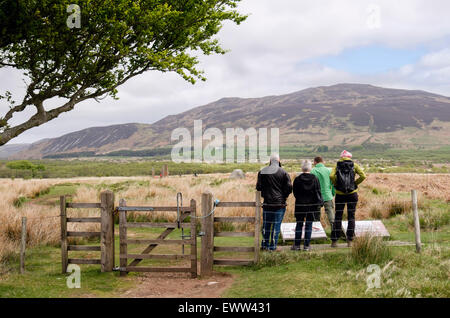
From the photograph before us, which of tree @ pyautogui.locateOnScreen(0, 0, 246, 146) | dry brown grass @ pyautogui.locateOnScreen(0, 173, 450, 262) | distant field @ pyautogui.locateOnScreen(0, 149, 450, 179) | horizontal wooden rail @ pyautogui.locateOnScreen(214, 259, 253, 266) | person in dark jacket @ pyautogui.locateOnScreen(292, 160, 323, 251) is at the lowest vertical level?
distant field @ pyautogui.locateOnScreen(0, 149, 450, 179)

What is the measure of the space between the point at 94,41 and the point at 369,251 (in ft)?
30.5

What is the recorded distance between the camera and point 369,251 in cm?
819

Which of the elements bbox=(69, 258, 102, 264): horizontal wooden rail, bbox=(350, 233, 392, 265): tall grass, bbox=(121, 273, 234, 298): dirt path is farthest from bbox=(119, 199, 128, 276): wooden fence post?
bbox=(350, 233, 392, 265): tall grass

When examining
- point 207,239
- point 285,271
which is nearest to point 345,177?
point 285,271

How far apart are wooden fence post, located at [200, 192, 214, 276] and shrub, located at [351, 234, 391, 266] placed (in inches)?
121

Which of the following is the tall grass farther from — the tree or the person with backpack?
the tree

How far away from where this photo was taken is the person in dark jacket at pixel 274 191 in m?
9.84

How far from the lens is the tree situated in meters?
10.4

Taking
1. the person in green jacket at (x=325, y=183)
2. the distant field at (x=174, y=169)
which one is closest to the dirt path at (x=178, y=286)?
the person in green jacket at (x=325, y=183)

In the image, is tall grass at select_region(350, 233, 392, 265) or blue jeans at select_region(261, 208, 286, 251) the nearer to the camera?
tall grass at select_region(350, 233, 392, 265)

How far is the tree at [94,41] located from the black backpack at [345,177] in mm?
5463

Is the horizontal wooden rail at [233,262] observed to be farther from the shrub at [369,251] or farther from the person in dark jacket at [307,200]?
the shrub at [369,251]

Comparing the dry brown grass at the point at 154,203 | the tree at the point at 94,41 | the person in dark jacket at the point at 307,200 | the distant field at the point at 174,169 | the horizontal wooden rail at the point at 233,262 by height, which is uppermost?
the tree at the point at 94,41

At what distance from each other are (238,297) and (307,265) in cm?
204
